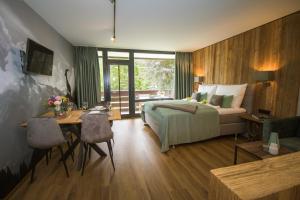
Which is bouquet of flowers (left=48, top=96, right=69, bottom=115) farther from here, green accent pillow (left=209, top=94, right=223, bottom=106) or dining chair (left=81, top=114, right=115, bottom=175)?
green accent pillow (left=209, top=94, right=223, bottom=106)

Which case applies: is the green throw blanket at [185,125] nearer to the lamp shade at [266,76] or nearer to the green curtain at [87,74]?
the lamp shade at [266,76]

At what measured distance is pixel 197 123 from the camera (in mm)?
3195

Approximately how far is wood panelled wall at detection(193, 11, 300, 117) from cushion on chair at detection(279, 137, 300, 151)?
0.86m

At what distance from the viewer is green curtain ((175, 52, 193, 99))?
588cm

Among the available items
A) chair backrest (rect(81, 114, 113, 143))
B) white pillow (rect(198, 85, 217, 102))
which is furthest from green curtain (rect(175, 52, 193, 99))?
chair backrest (rect(81, 114, 113, 143))

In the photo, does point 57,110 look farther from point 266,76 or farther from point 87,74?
point 266,76

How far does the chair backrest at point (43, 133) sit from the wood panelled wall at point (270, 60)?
392cm

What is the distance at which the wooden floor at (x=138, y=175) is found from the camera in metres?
1.87

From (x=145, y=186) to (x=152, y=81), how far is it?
4431 mm

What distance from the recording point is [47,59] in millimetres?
2861

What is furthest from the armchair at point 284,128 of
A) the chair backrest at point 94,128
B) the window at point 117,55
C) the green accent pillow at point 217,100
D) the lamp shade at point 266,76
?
the window at point 117,55

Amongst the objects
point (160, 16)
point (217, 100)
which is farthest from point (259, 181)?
point (217, 100)

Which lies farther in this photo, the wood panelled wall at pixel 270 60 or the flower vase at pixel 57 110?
the wood panelled wall at pixel 270 60

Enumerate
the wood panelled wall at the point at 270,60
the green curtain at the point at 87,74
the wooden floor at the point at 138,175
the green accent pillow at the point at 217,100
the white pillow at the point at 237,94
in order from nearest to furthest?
the wooden floor at the point at 138,175
the wood panelled wall at the point at 270,60
the white pillow at the point at 237,94
the green accent pillow at the point at 217,100
the green curtain at the point at 87,74
